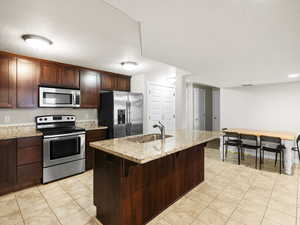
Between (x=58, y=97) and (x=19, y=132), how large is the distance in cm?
94

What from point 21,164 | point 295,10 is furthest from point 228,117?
point 21,164

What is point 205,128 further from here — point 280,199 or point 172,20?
point 172,20

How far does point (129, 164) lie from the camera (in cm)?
153

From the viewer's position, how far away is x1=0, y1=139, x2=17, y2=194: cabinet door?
240 centimetres

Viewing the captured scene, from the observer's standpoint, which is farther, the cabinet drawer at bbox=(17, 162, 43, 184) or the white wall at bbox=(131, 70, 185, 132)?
the white wall at bbox=(131, 70, 185, 132)

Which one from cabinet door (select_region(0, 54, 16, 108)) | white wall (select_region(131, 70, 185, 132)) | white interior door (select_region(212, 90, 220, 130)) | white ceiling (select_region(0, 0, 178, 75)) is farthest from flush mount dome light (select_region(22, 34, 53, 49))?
white interior door (select_region(212, 90, 220, 130))

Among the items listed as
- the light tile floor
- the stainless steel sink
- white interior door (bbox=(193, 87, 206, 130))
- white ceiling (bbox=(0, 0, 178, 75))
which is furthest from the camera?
white interior door (bbox=(193, 87, 206, 130))

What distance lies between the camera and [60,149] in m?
2.96

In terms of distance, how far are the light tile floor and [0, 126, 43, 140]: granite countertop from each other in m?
0.93

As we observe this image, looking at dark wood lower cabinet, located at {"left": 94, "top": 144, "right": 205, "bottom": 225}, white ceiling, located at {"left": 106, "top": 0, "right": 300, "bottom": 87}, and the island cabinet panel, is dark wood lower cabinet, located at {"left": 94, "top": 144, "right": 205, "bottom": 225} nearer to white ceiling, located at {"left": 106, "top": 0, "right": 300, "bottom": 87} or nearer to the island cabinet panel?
white ceiling, located at {"left": 106, "top": 0, "right": 300, "bottom": 87}

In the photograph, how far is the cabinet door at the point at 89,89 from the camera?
365 centimetres

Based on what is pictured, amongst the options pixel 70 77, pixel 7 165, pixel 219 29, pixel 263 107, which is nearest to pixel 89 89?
pixel 70 77

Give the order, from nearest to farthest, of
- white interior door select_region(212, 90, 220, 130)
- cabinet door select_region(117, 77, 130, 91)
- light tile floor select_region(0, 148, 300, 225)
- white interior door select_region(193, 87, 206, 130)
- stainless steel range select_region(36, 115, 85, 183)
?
light tile floor select_region(0, 148, 300, 225)
stainless steel range select_region(36, 115, 85, 183)
cabinet door select_region(117, 77, 130, 91)
white interior door select_region(193, 87, 206, 130)
white interior door select_region(212, 90, 220, 130)

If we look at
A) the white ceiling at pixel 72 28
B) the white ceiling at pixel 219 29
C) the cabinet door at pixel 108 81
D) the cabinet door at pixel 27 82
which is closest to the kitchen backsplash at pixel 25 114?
the cabinet door at pixel 27 82
